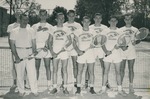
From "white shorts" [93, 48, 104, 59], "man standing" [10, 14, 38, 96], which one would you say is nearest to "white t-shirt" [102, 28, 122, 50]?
"white shorts" [93, 48, 104, 59]

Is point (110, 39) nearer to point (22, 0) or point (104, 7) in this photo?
point (104, 7)

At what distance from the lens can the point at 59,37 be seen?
359 inches

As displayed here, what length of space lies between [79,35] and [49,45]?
2.75 ft

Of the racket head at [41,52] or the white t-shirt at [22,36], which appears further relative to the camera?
the racket head at [41,52]

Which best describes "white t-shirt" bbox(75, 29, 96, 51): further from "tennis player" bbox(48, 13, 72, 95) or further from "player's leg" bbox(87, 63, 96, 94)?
"player's leg" bbox(87, 63, 96, 94)

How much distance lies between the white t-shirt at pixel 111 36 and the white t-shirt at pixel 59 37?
1041 millimetres

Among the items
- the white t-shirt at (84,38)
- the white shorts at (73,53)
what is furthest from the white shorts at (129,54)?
the white shorts at (73,53)

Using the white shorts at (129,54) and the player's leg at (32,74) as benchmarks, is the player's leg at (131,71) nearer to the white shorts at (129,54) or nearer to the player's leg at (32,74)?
the white shorts at (129,54)

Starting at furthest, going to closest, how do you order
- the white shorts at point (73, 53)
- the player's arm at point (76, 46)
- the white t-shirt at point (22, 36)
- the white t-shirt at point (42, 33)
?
1. the white shorts at point (73, 53)
2. the white t-shirt at point (42, 33)
3. the player's arm at point (76, 46)
4. the white t-shirt at point (22, 36)

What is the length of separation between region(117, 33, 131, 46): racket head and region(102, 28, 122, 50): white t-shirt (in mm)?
97

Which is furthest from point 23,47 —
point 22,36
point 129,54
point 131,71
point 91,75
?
point 131,71

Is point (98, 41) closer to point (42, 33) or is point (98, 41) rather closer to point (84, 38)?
point (84, 38)

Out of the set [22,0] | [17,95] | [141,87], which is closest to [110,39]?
[141,87]

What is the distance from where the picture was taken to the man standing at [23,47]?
8.83m
